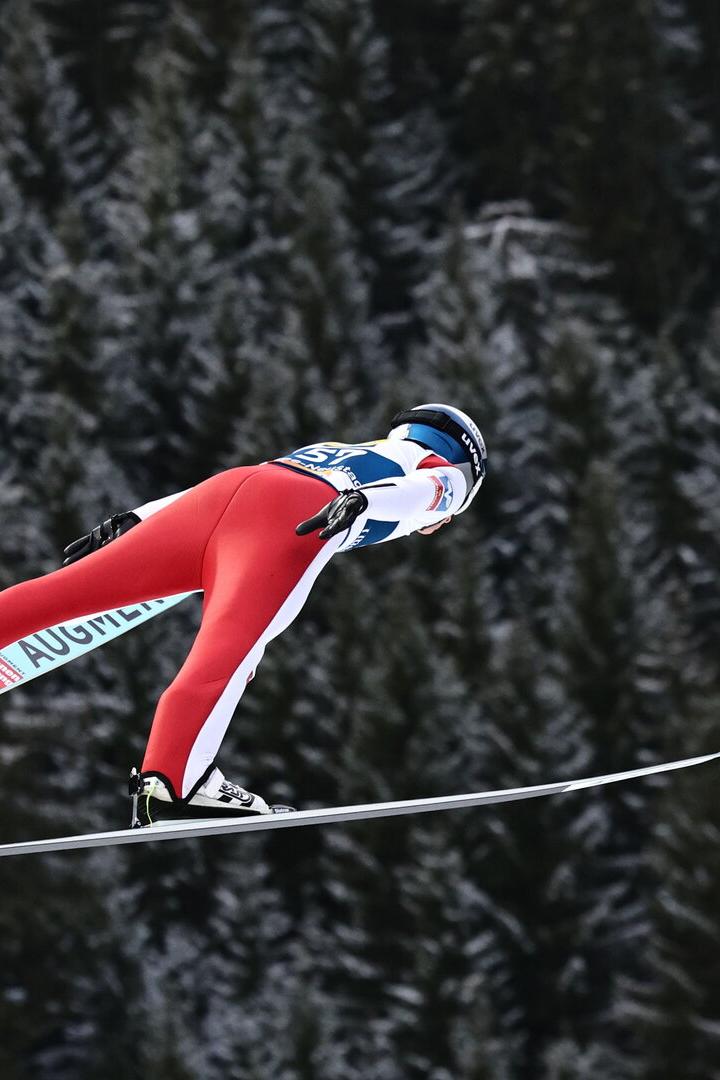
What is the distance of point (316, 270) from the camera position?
188 ft

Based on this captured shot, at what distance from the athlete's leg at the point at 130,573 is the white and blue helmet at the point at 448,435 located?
0.86 meters

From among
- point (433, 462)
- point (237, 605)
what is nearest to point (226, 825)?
point (237, 605)

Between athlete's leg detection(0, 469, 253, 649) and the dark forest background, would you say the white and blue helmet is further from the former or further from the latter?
the dark forest background

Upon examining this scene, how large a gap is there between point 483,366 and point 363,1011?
17.6 meters

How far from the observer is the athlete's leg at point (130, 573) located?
6.98m

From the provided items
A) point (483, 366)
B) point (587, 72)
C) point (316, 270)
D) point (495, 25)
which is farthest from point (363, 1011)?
point (495, 25)

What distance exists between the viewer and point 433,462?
25.0 feet

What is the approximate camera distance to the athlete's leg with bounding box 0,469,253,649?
6980 millimetres

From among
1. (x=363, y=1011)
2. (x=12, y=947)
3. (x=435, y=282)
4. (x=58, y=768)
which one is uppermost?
(x=435, y=282)

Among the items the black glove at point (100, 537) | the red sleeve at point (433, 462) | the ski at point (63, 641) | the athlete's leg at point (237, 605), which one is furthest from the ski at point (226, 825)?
the red sleeve at point (433, 462)

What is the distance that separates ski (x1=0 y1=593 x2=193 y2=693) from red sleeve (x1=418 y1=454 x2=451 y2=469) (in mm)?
1074

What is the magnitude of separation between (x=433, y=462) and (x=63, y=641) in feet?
A: 5.26

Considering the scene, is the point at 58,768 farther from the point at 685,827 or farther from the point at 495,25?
the point at 495,25

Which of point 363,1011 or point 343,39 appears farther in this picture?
point 343,39
